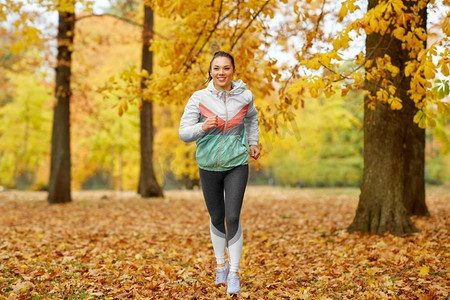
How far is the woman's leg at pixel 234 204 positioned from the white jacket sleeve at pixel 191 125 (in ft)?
1.51

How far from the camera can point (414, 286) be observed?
4.10 m

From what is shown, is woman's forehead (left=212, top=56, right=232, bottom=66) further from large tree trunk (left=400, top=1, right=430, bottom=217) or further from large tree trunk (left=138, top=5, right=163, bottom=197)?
large tree trunk (left=138, top=5, right=163, bottom=197)

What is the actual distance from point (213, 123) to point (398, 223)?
410 centimetres

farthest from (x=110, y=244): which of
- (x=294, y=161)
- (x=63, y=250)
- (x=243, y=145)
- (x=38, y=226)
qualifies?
(x=294, y=161)

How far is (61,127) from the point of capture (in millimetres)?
13031

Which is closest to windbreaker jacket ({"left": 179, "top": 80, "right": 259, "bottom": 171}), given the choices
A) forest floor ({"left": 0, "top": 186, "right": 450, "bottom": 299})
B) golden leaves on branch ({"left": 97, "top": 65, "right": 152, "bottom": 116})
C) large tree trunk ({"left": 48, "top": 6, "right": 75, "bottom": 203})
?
forest floor ({"left": 0, "top": 186, "right": 450, "bottom": 299})

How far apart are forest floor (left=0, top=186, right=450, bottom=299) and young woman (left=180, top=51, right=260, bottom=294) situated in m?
0.75

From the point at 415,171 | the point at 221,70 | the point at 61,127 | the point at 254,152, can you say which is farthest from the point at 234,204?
the point at 61,127

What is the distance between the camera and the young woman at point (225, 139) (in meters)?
3.79

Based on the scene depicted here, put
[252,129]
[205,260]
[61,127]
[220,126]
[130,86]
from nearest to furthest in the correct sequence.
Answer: [220,126] → [252,129] → [205,260] → [130,86] → [61,127]

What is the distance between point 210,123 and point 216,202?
31.4 inches

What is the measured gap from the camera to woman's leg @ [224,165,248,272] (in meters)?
3.85

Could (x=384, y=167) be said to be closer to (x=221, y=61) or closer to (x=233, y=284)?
(x=233, y=284)

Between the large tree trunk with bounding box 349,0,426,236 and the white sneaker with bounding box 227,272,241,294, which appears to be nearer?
the white sneaker with bounding box 227,272,241,294
